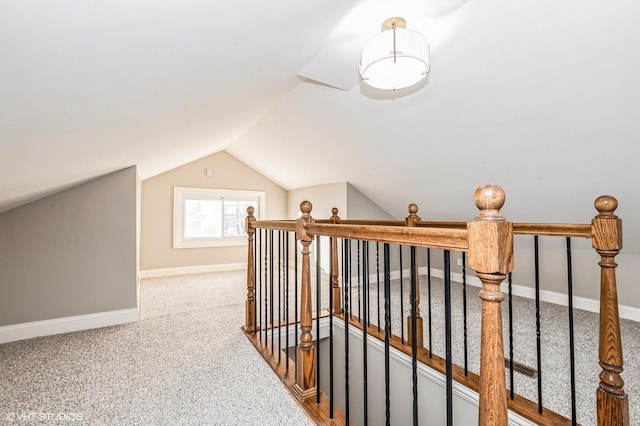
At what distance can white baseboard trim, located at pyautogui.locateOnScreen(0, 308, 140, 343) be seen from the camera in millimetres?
2553

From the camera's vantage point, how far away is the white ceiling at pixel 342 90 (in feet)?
3.34

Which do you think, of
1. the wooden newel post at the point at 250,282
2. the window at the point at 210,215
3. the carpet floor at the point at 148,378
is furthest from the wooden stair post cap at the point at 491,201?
the window at the point at 210,215

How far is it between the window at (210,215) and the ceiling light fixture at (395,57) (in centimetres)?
424

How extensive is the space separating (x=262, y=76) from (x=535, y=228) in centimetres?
185

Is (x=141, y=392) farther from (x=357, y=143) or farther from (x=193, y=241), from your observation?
(x=193, y=241)

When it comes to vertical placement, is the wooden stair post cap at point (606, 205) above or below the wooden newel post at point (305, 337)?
above

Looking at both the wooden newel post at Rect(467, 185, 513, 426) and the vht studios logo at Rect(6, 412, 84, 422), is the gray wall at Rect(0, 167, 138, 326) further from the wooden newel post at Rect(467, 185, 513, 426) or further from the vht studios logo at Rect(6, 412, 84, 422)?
the wooden newel post at Rect(467, 185, 513, 426)

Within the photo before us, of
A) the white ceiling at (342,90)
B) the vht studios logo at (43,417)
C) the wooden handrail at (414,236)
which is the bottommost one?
the vht studios logo at (43,417)

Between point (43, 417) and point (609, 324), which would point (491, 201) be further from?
point (43, 417)

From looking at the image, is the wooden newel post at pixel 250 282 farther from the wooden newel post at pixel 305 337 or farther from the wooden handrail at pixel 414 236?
the wooden handrail at pixel 414 236

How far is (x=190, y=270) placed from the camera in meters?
5.12

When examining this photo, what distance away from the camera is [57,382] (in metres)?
1.89

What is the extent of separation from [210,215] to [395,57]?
182 inches

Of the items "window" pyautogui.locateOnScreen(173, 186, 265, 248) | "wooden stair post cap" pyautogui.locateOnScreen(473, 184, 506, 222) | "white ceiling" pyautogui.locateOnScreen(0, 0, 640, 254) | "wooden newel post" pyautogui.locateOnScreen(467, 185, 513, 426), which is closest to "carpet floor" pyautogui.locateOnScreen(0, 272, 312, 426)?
"wooden newel post" pyautogui.locateOnScreen(467, 185, 513, 426)
